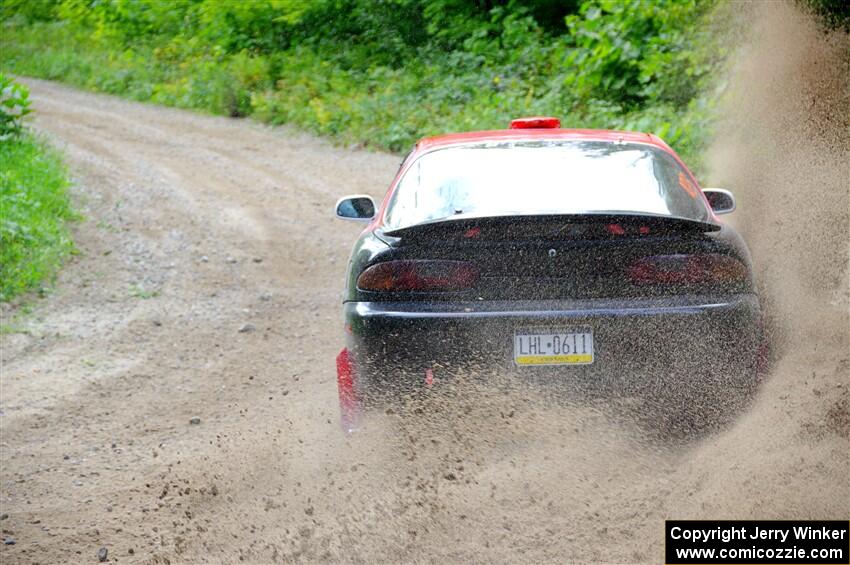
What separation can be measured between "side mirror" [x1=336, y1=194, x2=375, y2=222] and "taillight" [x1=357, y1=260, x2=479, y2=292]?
1.28 meters

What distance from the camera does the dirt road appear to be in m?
3.71

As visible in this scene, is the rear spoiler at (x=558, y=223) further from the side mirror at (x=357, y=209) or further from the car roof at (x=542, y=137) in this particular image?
the side mirror at (x=357, y=209)

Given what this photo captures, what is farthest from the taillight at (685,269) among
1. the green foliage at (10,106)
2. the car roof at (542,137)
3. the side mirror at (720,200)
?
the green foliage at (10,106)

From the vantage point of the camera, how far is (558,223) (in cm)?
421

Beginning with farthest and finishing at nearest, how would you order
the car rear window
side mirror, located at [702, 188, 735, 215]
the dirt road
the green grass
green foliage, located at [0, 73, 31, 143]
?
green foliage, located at [0, 73, 31, 143] < the green grass < side mirror, located at [702, 188, 735, 215] < the car rear window < the dirt road

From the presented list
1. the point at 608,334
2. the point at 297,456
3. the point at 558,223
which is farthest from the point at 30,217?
the point at 608,334

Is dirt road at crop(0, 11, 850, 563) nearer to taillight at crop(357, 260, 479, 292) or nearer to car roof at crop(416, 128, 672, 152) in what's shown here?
taillight at crop(357, 260, 479, 292)

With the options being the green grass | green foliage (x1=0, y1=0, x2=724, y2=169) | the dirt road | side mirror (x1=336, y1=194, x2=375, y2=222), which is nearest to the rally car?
the dirt road

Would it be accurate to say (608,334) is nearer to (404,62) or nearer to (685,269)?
(685,269)

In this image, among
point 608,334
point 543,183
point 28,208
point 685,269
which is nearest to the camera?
point 608,334

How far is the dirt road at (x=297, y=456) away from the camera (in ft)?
12.2

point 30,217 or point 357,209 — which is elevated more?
point 357,209

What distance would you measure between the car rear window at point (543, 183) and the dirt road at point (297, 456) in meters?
0.90

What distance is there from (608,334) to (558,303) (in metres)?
0.23
